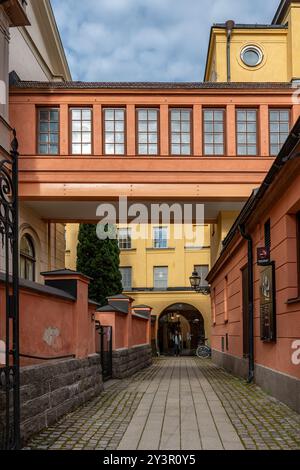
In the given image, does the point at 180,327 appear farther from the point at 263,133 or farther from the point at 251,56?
the point at 263,133

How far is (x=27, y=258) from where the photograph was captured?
21.9 m

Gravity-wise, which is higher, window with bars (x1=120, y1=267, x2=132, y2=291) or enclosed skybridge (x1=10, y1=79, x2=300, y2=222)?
enclosed skybridge (x1=10, y1=79, x2=300, y2=222)

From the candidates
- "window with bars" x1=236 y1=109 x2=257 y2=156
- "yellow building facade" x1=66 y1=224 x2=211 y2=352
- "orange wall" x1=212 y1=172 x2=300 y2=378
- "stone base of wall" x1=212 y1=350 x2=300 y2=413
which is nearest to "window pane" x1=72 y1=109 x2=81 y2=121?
"window with bars" x1=236 y1=109 x2=257 y2=156

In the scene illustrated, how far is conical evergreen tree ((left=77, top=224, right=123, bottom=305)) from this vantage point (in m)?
39.5

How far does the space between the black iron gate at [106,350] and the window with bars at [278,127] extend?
913cm

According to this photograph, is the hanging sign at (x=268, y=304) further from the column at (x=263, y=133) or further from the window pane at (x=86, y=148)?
the window pane at (x=86, y=148)

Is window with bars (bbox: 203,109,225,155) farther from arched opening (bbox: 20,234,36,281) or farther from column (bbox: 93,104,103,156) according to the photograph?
arched opening (bbox: 20,234,36,281)

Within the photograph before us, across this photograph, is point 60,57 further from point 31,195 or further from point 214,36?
point 31,195

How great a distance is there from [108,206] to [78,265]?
18.1 metres

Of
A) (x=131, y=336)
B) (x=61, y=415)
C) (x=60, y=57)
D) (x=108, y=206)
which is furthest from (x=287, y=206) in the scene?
(x=60, y=57)

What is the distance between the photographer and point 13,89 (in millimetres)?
20578

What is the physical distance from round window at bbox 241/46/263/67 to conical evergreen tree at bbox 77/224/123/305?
51.0 ft

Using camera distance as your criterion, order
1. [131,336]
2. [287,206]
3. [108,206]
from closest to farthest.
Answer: [287,206] < [131,336] < [108,206]

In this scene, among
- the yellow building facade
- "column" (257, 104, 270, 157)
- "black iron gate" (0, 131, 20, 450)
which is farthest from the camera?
the yellow building facade
